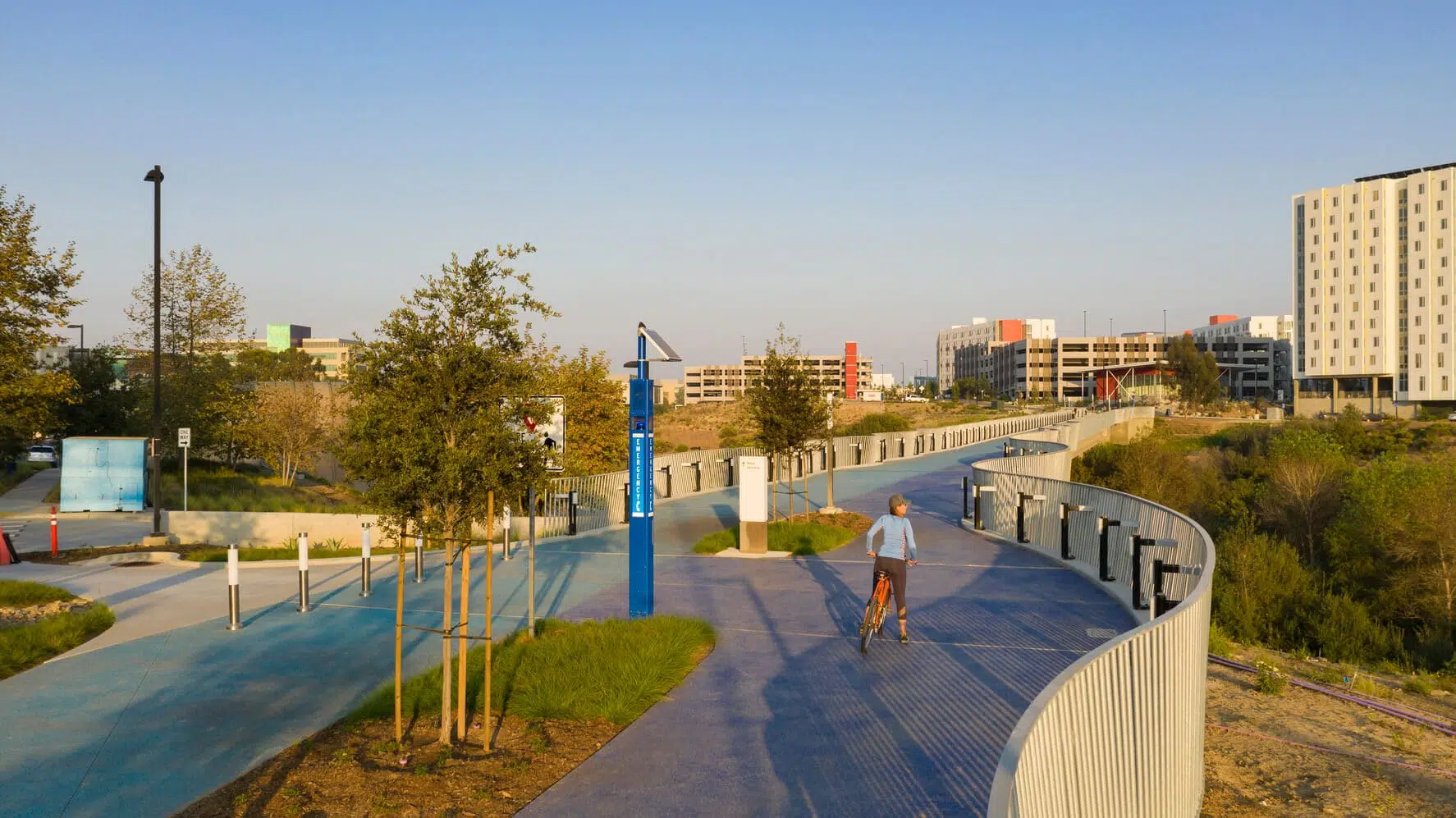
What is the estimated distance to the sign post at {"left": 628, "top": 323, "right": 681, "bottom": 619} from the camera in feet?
37.3

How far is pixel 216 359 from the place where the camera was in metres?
37.0

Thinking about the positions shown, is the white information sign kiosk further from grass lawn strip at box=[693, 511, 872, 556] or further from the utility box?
the utility box

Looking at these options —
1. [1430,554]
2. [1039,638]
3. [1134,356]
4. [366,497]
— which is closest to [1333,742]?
[1039,638]

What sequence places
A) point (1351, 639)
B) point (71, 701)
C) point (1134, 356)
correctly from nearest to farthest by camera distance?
point (71, 701) → point (1351, 639) → point (1134, 356)

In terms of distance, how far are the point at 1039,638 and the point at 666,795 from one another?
551 cm

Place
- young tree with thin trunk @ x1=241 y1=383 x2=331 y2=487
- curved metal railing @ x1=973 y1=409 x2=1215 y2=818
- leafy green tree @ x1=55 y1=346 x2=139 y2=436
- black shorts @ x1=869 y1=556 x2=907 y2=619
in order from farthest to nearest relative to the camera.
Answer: leafy green tree @ x1=55 y1=346 x2=139 y2=436, young tree with thin trunk @ x1=241 y1=383 x2=331 y2=487, black shorts @ x1=869 y1=556 x2=907 y2=619, curved metal railing @ x1=973 y1=409 x2=1215 y2=818

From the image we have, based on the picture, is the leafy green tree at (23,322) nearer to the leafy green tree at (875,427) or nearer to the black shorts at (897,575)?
the black shorts at (897,575)

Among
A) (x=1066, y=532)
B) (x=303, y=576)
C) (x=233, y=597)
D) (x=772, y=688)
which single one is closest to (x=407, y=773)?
(x=772, y=688)

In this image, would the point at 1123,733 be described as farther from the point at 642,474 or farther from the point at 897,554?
the point at 642,474

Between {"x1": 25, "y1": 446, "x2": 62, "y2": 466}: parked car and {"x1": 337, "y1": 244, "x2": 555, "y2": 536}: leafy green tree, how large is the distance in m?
59.3

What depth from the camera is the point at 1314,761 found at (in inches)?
316

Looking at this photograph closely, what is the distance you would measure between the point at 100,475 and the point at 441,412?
2362 cm

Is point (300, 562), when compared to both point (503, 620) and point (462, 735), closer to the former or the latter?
point (503, 620)

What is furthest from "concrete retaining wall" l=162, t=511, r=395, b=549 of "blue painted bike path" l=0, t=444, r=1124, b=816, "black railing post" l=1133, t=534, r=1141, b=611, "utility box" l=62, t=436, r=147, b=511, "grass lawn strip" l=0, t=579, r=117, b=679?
"black railing post" l=1133, t=534, r=1141, b=611
